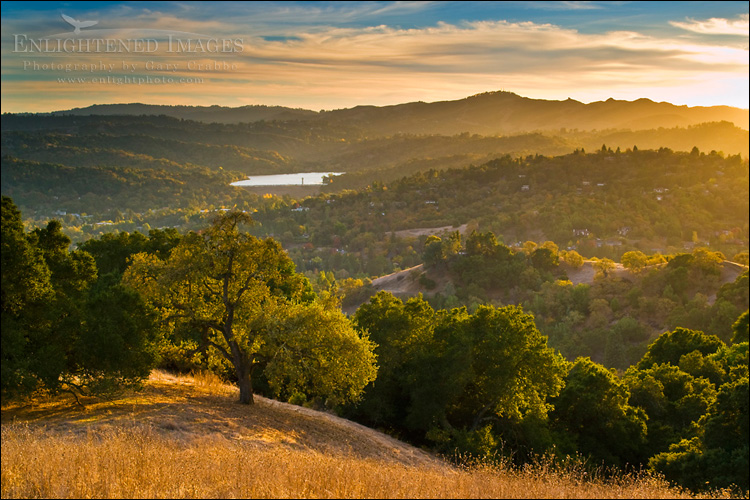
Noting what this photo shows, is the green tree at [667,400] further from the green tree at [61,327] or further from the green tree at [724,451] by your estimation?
the green tree at [61,327]

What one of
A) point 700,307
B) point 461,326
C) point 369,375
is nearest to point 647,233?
point 700,307

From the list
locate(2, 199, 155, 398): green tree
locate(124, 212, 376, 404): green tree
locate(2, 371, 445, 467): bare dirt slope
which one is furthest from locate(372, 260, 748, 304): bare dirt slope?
locate(2, 199, 155, 398): green tree

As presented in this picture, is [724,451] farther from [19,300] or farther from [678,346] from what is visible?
[678,346]

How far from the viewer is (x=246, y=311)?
14.6 m

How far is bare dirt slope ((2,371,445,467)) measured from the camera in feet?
34.0

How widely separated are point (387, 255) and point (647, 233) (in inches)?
1496

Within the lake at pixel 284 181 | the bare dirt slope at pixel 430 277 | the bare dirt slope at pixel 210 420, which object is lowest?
the bare dirt slope at pixel 430 277

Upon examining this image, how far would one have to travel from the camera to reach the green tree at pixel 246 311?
44.2ft

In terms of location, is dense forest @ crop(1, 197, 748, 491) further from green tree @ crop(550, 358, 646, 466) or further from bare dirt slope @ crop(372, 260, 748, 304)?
bare dirt slope @ crop(372, 260, 748, 304)

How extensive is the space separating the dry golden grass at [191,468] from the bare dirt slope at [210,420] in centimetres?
5

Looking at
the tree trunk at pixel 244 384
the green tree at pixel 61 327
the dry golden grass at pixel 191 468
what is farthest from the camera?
the tree trunk at pixel 244 384

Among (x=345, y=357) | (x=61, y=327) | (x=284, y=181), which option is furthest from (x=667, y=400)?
(x=284, y=181)

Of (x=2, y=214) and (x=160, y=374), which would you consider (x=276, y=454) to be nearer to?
(x=2, y=214)

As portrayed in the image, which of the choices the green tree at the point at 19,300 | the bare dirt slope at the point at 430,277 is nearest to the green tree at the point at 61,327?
the green tree at the point at 19,300
